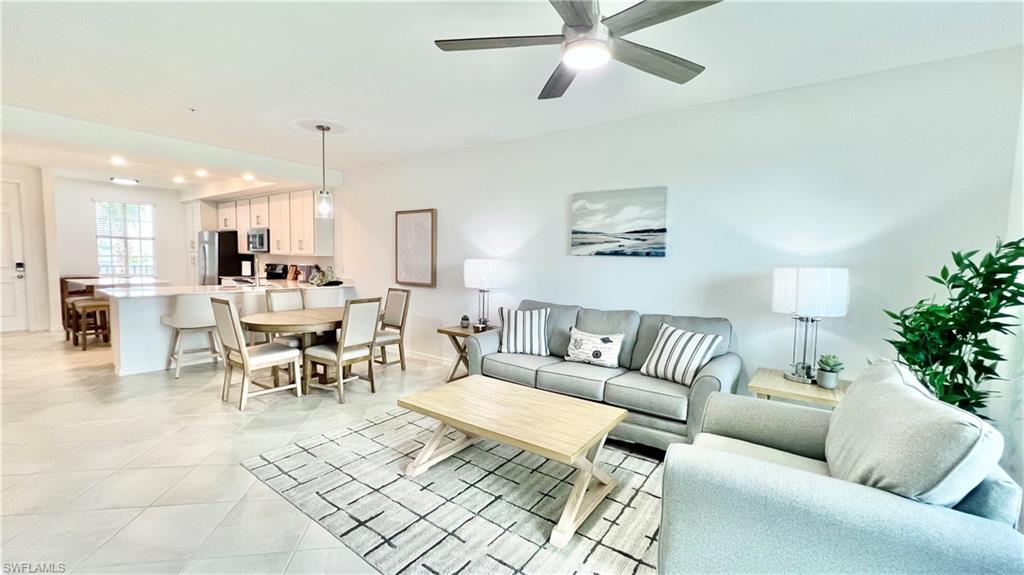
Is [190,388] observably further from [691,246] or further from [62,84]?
[691,246]

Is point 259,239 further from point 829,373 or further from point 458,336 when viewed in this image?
point 829,373

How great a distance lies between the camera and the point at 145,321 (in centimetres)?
441

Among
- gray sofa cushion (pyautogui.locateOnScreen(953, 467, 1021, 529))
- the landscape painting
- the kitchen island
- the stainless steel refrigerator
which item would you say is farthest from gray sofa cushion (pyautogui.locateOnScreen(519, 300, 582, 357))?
the stainless steel refrigerator

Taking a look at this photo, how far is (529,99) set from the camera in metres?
3.15

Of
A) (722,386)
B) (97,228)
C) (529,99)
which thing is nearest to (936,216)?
(722,386)

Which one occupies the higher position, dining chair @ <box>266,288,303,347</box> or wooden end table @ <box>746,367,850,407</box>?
dining chair @ <box>266,288,303,347</box>

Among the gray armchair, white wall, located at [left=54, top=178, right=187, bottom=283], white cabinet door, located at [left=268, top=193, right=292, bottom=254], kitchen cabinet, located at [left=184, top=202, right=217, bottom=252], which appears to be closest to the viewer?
the gray armchair

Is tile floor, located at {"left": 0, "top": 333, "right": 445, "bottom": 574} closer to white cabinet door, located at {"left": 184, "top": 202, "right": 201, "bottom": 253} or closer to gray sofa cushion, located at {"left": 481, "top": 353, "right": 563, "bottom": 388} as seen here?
gray sofa cushion, located at {"left": 481, "top": 353, "right": 563, "bottom": 388}

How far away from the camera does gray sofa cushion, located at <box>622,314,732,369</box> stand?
3.02 metres

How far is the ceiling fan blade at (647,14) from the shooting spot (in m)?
1.46

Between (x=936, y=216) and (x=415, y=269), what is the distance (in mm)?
4562

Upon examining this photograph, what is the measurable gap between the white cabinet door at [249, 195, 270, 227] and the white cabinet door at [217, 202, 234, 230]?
30.2 inches

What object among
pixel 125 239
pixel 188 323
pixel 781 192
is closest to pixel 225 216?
pixel 125 239

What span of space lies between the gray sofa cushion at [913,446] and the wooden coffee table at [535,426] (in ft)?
3.22
